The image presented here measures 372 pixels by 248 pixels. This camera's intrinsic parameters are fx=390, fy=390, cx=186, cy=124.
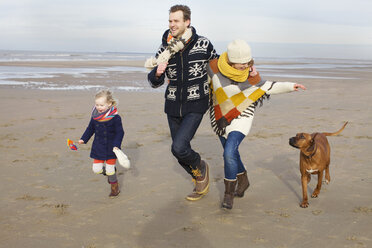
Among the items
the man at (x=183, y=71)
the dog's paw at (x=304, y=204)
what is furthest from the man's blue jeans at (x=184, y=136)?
the dog's paw at (x=304, y=204)

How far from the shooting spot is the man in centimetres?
439

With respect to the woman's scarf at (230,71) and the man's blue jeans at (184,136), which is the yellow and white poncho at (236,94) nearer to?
the woman's scarf at (230,71)

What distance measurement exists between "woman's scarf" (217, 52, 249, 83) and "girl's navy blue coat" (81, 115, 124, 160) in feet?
4.69

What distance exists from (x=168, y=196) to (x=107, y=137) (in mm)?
1115

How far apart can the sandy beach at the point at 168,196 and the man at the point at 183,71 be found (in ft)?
2.97

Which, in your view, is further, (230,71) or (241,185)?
(241,185)

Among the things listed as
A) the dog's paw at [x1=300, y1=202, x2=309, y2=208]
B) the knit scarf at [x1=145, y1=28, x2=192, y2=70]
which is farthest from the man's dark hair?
the dog's paw at [x1=300, y1=202, x2=309, y2=208]

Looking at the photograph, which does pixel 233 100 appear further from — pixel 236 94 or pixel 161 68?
pixel 161 68

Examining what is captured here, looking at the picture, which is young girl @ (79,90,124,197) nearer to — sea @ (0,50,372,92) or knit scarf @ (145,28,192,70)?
knit scarf @ (145,28,192,70)

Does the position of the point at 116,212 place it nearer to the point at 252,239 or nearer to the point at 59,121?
the point at 252,239

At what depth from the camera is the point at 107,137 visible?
4898mm

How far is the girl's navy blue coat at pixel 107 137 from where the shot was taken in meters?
4.86

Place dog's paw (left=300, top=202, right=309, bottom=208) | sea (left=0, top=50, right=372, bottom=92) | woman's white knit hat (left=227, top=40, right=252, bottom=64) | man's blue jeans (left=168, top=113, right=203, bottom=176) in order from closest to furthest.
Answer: woman's white knit hat (left=227, top=40, right=252, bottom=64)
man's blue jeans (left=168, top=113, right=203, bottom=176)
dog's paw (left=300, top=202, right=309, bottom=208)
sea (left=0, top=50, right=372, bottom=92)

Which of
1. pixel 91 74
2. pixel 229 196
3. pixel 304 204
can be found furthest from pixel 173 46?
pixel 91 74
